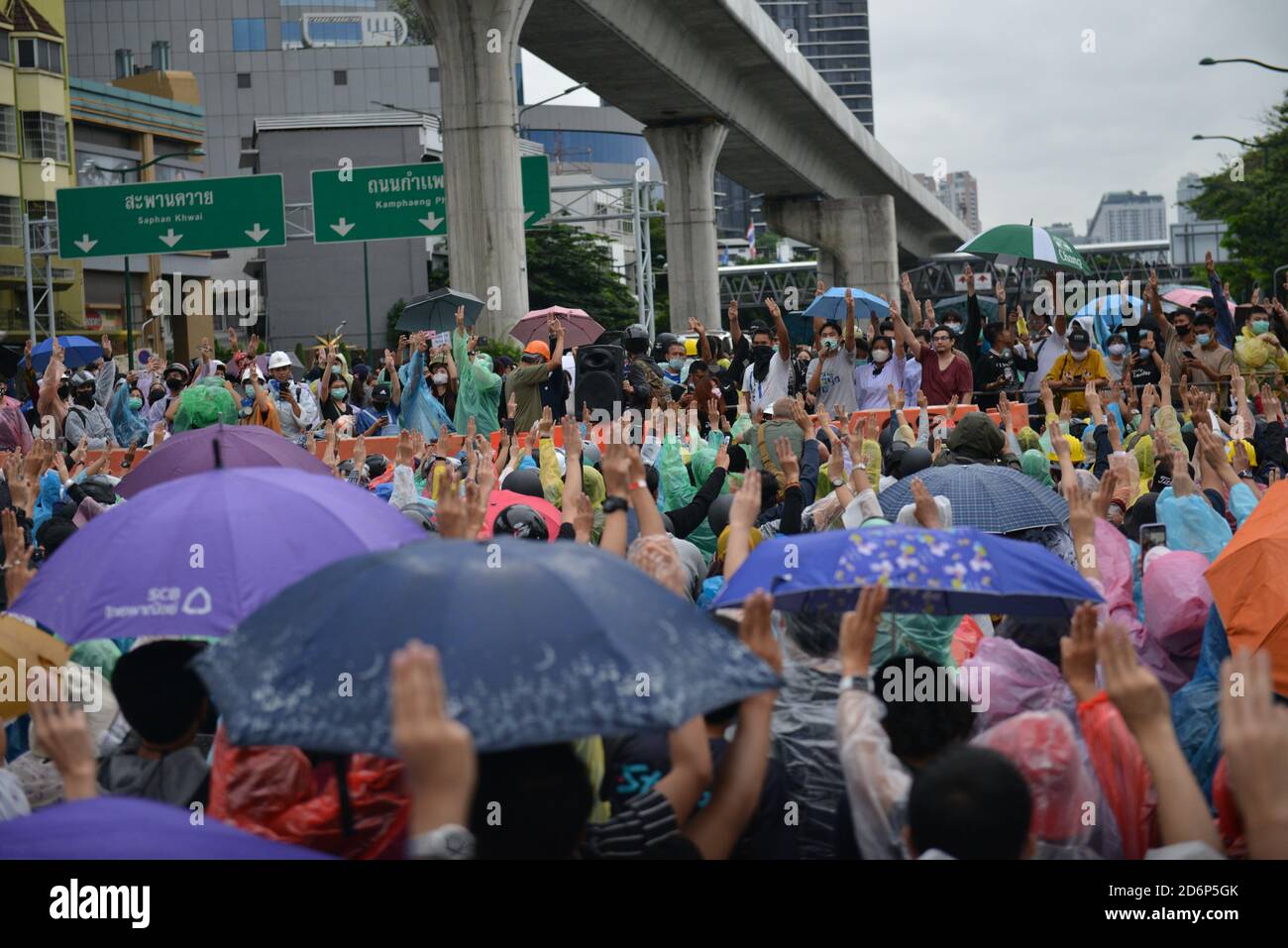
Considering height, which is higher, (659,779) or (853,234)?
(853,234)

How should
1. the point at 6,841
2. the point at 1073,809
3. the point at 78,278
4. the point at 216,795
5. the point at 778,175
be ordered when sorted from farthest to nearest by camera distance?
the point at 78,278
the point at 778,175
the point at 216,795
the point at 1073,809
the point at 6,841

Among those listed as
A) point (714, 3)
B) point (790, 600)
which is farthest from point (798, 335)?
point (790, 600)

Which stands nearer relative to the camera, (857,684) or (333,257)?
(857,684)

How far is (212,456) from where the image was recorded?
7285mm

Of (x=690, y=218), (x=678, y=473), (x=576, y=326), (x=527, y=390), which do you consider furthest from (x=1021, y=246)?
(x=690, y=218)

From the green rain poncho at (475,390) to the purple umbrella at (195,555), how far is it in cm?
957

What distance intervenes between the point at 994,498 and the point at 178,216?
97.2 ft

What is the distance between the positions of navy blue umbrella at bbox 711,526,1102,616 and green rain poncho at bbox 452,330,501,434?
9.79 metres

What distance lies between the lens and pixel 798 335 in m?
27.3

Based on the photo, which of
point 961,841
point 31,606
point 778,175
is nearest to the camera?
point 961,841

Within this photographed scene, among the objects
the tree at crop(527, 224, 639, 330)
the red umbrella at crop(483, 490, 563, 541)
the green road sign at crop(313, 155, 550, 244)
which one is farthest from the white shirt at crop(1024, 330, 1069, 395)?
the tree at crop(527, 224, 639, 330)

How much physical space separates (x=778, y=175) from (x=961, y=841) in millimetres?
46722

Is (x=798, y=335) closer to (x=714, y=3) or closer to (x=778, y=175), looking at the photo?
(x=714, y=3)

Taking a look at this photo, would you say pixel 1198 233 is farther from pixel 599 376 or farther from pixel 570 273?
pixel 599 376
